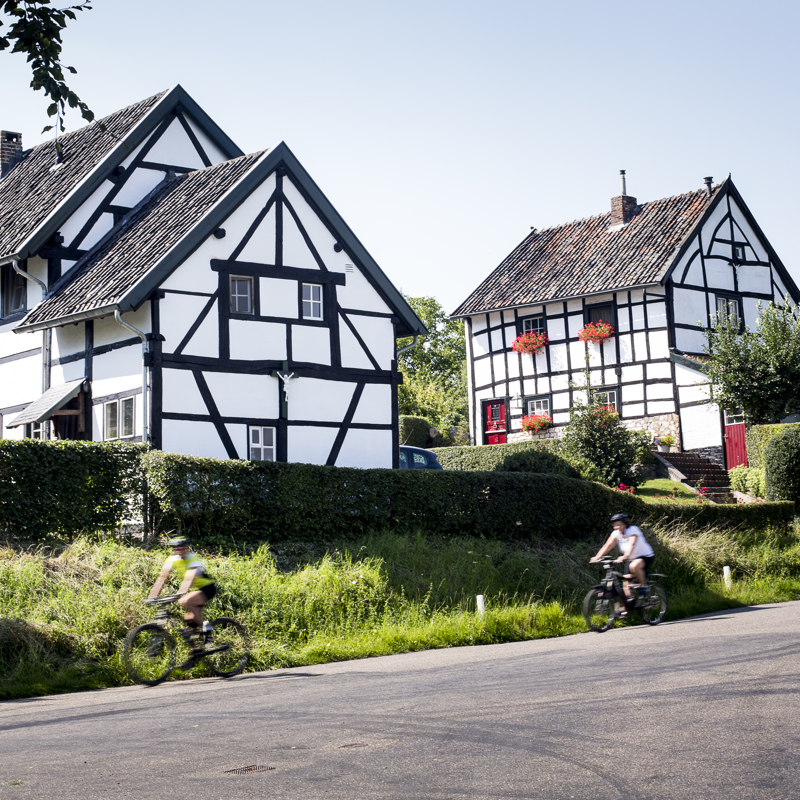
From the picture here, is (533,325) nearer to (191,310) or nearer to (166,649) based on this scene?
(191,310)

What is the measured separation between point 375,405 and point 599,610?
33.3ft

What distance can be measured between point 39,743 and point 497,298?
3349cm

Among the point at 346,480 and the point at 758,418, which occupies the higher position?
the point at 758,418

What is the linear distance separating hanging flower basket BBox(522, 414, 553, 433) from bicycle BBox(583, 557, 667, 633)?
2168 centimetres

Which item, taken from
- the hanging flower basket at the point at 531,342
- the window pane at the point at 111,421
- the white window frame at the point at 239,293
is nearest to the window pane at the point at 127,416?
the window pane at the point at 111,421

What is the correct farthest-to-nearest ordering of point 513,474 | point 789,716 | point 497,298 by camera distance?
point 497,298, point 513,474, point 789,716

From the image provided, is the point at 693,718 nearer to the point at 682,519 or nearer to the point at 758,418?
the point at 682,519

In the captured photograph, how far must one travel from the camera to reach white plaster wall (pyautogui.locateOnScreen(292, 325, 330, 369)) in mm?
23391

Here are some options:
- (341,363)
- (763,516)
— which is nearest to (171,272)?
(341,363)

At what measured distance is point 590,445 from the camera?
30016 mm

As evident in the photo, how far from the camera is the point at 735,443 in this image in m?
33.3

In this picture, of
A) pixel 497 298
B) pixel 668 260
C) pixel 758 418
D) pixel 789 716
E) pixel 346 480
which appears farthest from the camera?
pixel 497 298

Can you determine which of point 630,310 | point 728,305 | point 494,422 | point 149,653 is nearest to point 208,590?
point 149,653

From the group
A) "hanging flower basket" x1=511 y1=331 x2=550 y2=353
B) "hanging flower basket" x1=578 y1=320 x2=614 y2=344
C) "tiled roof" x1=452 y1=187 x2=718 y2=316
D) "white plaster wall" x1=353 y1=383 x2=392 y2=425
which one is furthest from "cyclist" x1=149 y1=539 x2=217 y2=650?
"hanging flower basket" x1=511 y1=331 x2=550 y2=353
